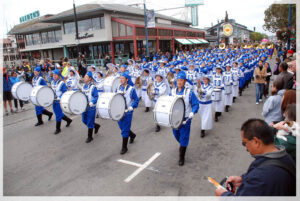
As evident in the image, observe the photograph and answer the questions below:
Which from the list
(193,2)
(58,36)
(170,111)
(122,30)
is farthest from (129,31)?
(170,111)

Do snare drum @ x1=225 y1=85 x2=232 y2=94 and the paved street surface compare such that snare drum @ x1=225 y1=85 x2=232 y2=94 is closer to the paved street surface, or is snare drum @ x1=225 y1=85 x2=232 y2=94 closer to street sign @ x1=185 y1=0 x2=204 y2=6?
the paved street surface

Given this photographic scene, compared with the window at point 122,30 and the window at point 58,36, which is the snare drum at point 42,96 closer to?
the window at point 122,30

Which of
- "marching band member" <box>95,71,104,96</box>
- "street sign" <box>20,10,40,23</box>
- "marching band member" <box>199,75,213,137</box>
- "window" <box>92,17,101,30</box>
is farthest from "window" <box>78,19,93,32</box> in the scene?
"marching band member" <box>199,75,213,137</box>

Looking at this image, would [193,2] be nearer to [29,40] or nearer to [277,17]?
[277,17]

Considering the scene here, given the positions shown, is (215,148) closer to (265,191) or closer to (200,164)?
(200,164)

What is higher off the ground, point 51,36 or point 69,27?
point 69,27

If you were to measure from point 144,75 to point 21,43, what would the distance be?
244 feet

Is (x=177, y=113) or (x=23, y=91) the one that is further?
(x=23, y=91)

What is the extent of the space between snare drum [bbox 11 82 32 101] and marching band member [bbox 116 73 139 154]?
4431 millimetres

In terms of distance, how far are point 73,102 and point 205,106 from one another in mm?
3698

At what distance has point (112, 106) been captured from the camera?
513 cm

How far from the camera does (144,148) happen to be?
5.75 m

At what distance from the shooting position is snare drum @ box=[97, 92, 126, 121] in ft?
16.6

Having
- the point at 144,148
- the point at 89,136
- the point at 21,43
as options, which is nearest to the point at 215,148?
the point at 144,148
